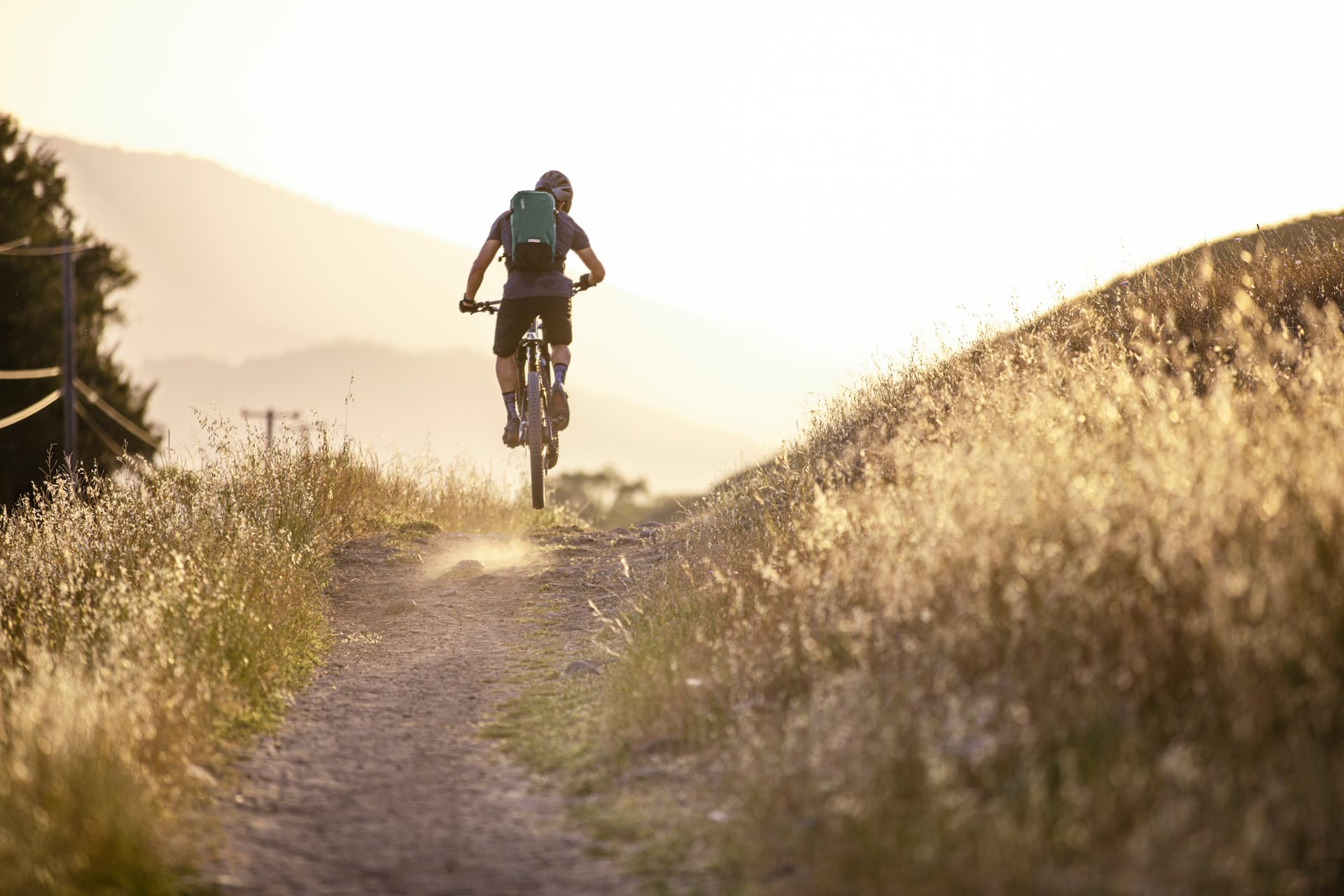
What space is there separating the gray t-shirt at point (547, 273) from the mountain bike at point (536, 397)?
23cm

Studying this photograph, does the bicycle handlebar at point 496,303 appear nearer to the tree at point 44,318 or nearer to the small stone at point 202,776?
the small stone at point 202,776

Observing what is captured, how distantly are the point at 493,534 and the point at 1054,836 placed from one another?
26.3 ft

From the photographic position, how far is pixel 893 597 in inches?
162

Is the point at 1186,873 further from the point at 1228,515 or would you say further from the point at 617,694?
the point at 617,694

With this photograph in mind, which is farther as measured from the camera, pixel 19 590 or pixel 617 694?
pixel 19 590

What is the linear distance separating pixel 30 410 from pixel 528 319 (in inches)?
871

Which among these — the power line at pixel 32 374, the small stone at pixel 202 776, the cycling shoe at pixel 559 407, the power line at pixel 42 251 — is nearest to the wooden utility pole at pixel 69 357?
the power line at pixel 42 251

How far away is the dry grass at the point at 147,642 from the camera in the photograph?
329 centimetres

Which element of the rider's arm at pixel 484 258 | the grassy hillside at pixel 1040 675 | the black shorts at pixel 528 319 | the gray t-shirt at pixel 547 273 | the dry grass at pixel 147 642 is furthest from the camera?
the black shorts at pixel 528 319

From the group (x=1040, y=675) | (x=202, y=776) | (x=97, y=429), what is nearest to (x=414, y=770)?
(x=202, y=776)

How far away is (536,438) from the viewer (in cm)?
962

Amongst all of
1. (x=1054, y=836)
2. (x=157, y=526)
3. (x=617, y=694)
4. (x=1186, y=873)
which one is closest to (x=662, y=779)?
(x=617, y=694)

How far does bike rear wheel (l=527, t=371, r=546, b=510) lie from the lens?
954cm

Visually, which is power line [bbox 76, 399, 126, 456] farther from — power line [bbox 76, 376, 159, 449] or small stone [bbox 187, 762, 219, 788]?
small stone [bbox 187, 762, 219, 788]
